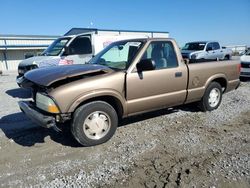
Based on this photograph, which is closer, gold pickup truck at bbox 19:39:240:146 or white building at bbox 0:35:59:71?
gold pickup truck at bbox 19:39:240:146

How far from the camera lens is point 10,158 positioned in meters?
4.21

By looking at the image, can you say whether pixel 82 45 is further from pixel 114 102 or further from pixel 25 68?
pixel 114 102

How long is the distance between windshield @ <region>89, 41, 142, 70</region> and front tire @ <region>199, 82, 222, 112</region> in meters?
2.31

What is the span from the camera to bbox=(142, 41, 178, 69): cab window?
5231 millimetres

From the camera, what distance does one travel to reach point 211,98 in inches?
259

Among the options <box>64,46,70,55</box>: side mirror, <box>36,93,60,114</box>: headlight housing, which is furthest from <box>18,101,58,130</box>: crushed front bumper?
<box>64,46,70,55</box>: side mirror

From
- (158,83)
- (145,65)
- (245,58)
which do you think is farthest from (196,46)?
(145,65)

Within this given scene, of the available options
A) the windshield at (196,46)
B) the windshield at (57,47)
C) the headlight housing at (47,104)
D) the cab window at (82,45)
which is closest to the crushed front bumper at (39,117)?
the headlight housing at (47,104)

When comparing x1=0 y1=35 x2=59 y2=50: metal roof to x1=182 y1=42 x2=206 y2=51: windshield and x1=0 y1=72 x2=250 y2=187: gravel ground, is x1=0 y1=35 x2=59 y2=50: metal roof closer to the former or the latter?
x1=182 y1=42 x2=206 y2=51: windshield

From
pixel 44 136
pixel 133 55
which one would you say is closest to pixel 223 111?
pixel 133 55

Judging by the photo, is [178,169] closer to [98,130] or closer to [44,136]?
[98,130]

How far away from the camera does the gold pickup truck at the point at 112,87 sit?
165 inches

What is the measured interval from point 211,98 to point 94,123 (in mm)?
3503

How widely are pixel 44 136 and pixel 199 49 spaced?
47.5 feet
